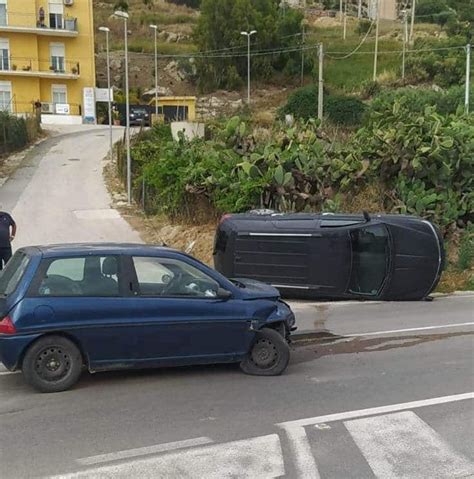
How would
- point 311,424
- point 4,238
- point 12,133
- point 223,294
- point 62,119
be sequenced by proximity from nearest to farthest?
1. point 311,424
2. point 223,294
3. point 4,238
4. point 12,133
5. point 62,119

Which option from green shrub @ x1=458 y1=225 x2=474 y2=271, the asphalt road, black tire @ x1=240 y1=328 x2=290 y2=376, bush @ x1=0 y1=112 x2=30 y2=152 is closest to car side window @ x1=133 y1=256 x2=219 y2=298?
black tire @ x1=240 y1=328 x2=290 y2=376

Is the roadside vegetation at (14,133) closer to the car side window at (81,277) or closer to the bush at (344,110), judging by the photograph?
the bush at (344,110)

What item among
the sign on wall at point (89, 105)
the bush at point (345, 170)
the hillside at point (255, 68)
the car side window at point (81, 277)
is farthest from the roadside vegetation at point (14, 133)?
the car side window at point (81, 277)

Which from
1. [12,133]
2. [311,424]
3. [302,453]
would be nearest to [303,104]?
[12,133]

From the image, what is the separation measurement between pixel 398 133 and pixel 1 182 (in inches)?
695

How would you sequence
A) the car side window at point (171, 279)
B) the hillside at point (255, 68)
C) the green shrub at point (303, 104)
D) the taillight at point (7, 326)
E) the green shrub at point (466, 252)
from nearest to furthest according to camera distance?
the taillight at point (7, 326), the car side window at point (171, 279), the green shrub at point (466, 252), the green shrub at point (303, 104), the hillside at point (255, 68)

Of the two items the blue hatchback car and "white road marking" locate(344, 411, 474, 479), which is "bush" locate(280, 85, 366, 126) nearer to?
the blue hatchback car

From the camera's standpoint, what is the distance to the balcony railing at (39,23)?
5803 centimetres

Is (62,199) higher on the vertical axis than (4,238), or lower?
lower

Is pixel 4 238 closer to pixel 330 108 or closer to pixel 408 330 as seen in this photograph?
pixel 408 330

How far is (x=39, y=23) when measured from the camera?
58.9 meters

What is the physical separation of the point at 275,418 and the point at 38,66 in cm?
6023

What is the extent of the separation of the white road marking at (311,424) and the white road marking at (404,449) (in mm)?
143

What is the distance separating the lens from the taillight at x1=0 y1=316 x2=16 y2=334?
21.3 feet
